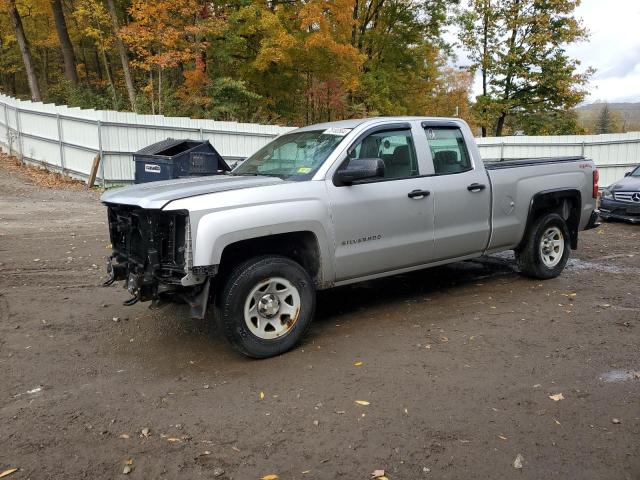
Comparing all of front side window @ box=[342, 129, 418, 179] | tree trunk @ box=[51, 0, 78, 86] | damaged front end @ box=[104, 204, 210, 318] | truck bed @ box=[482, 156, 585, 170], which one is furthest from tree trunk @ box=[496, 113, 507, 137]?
damaged front end @ box=[104, 204, 210, 318]

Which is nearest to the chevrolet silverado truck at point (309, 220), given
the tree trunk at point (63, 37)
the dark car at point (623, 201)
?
the dark car at point (623, 201)

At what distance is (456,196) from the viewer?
567cm

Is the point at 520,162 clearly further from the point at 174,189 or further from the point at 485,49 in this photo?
the point at 485,49

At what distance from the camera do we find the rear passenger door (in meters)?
5.58

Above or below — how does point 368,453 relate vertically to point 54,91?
below

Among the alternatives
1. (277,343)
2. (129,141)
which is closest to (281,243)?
(277,343)

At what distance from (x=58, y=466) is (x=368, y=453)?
1.72 metres

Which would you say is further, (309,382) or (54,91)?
(54,91)

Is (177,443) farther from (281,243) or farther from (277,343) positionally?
(281,243)

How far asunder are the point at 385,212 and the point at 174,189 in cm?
191

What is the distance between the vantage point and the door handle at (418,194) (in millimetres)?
5278

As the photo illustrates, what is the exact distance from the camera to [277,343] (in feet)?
14.7

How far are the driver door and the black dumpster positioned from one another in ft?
18.9

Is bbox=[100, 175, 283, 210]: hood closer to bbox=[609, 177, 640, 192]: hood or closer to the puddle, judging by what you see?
the puddle
